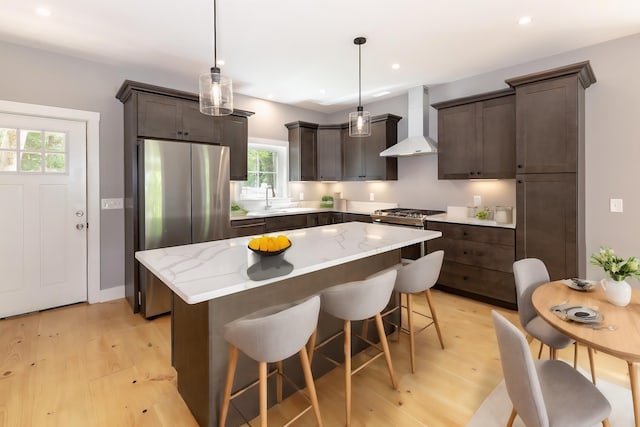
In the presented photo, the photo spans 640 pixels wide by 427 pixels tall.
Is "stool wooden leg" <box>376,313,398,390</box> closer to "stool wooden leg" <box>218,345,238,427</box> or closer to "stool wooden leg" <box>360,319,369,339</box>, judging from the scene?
"stool wooden leg" <box>360,319,369,339</box>

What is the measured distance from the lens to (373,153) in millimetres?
5082

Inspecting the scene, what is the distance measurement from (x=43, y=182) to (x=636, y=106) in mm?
6066

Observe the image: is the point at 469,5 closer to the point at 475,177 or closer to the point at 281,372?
the point at 475,177

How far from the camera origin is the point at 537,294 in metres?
1.90

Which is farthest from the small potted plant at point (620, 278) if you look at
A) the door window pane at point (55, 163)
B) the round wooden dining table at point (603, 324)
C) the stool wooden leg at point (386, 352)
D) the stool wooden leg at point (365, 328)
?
the door window pane at point (55, 163)

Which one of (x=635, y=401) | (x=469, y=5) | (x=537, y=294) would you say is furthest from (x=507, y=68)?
(x=635, y=401)

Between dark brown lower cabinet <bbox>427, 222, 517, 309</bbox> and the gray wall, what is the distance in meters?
3.87

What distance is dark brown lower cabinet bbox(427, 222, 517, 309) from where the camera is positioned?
3.52 m

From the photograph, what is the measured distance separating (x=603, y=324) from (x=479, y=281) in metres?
2.30

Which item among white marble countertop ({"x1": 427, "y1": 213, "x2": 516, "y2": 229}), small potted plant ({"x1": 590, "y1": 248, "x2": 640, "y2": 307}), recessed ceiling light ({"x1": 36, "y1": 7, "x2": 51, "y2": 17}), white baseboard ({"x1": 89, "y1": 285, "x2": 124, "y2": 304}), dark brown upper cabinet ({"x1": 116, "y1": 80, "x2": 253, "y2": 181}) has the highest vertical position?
recessed ceiling light ({"x1": 36, "y1": 7, "x2": 51, "y2": 17})

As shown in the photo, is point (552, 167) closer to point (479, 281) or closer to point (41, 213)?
point (479, 281)

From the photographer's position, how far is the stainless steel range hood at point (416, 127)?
14.5ft

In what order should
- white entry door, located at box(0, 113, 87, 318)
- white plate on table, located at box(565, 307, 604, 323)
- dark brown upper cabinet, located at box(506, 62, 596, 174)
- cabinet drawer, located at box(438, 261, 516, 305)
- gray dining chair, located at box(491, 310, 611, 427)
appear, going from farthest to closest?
cabinet drawer, located at box(438, 261, 516, 305)
white entry door, located at box(0, 113, 87, 318)
dark brown upper cabinet, located at box(506, 62, 596, 174)
white plate on table, located at box(565, 307, 604, 323)
gray dining chair, located at box(491, 310, 611, 427)

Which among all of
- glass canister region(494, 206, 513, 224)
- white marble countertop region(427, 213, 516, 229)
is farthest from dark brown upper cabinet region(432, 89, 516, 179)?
white marble countertop region(427, 213, 516, 229)
